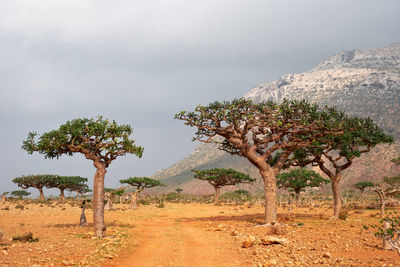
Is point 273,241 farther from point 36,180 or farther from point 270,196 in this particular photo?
point 36,180

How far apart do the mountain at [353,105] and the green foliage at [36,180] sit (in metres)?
63.2

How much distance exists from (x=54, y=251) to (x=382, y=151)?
100035mm

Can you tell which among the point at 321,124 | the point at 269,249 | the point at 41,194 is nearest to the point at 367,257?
the point at 269,249

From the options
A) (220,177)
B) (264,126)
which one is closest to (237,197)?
(220,177)

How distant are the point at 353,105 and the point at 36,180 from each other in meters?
108

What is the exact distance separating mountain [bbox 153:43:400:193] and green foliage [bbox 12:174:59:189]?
63158 mm

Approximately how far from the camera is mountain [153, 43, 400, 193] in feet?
290

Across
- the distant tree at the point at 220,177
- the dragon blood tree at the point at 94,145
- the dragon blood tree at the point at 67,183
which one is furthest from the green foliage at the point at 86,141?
the dragon blood tree at the point at 67,183

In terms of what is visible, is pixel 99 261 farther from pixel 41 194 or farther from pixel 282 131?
pixel 41 194

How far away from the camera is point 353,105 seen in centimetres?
10788

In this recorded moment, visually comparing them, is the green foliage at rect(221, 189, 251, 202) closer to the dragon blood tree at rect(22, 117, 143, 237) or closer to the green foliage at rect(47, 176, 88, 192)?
the green foliage at rect(47, 176, 88, 192)

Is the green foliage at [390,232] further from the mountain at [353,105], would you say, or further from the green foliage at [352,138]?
the mountain at [353,105]

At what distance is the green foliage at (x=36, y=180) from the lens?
65000 mm

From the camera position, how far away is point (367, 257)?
969 centimetres
